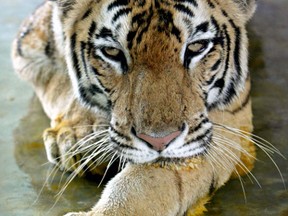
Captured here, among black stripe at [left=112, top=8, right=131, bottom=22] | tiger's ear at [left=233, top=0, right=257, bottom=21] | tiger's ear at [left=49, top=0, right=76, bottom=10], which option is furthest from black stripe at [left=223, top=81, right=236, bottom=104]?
tiger's ear at [left=49, top=0, right=76, bottom=10]

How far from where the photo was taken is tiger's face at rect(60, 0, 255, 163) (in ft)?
7.51

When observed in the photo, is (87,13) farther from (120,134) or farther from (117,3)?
(120,134)

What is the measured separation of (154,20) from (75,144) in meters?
0.58

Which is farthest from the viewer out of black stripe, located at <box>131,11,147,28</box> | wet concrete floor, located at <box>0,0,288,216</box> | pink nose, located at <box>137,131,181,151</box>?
wet concrete floor, located at <box>0,0,288,216</box>

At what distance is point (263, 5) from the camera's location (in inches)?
158

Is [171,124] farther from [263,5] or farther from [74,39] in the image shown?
[263,5]

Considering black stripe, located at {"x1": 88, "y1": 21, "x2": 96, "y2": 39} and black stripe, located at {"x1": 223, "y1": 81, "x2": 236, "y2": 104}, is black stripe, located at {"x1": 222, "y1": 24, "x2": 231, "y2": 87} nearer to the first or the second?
black stripe, located at {"x1": 223, "y1": 81, "x2": 236, "y2": 104}

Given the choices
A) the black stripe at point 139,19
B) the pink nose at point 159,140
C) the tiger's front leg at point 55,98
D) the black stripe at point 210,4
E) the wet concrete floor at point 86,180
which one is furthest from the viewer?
the tiger's front leg at point 55,98

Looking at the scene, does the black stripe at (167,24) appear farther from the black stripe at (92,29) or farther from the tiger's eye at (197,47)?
the black stripe at (92,29)

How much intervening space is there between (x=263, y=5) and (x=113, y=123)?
1808 mm

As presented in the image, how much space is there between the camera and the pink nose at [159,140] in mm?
2250

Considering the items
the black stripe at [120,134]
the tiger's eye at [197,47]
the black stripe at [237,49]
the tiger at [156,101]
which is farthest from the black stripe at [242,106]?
the black stripe at [120,134]

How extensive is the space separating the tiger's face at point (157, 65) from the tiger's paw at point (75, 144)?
0.13m

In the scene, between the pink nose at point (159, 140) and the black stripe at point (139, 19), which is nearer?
the pink nose at point (159, 140)
